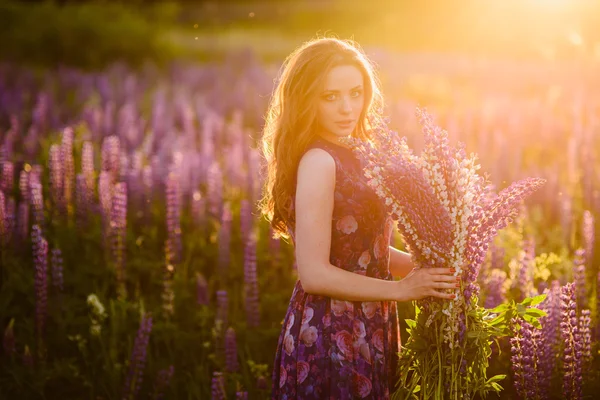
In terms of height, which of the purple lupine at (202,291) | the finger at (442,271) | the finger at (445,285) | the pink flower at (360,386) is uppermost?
the finger at (442,271)

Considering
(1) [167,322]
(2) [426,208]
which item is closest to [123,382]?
(1) [167,322]

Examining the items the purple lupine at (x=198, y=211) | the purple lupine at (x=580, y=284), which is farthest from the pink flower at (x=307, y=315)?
the purple lupine at (x=198, y=211)

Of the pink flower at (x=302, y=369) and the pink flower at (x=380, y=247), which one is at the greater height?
the pink flower at (x=380, y=247)

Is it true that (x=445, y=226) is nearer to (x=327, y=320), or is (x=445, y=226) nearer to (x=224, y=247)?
(x=327, y=320)

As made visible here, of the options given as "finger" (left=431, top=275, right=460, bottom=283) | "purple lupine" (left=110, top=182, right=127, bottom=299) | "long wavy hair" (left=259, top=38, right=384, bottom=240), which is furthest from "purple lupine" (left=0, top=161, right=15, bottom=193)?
"finger" (left=431, top=275, right=460, bottom=283)

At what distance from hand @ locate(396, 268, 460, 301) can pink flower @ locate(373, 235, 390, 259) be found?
0.39m

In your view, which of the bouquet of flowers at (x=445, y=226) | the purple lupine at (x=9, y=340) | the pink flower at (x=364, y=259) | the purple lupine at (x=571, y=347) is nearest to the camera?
the bouquet of flowers at (x=445, y=226)

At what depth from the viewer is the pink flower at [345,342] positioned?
283cm

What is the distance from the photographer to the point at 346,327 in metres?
2.84

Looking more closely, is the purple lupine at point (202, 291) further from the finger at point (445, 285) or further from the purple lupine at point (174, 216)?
the finger at point (445, 285)

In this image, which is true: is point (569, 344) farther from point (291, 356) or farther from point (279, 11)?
point (279, 11)

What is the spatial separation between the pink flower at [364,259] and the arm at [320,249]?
0.22m

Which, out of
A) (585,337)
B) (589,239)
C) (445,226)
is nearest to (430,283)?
(445,226)

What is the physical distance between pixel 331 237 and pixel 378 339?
1.51ft
